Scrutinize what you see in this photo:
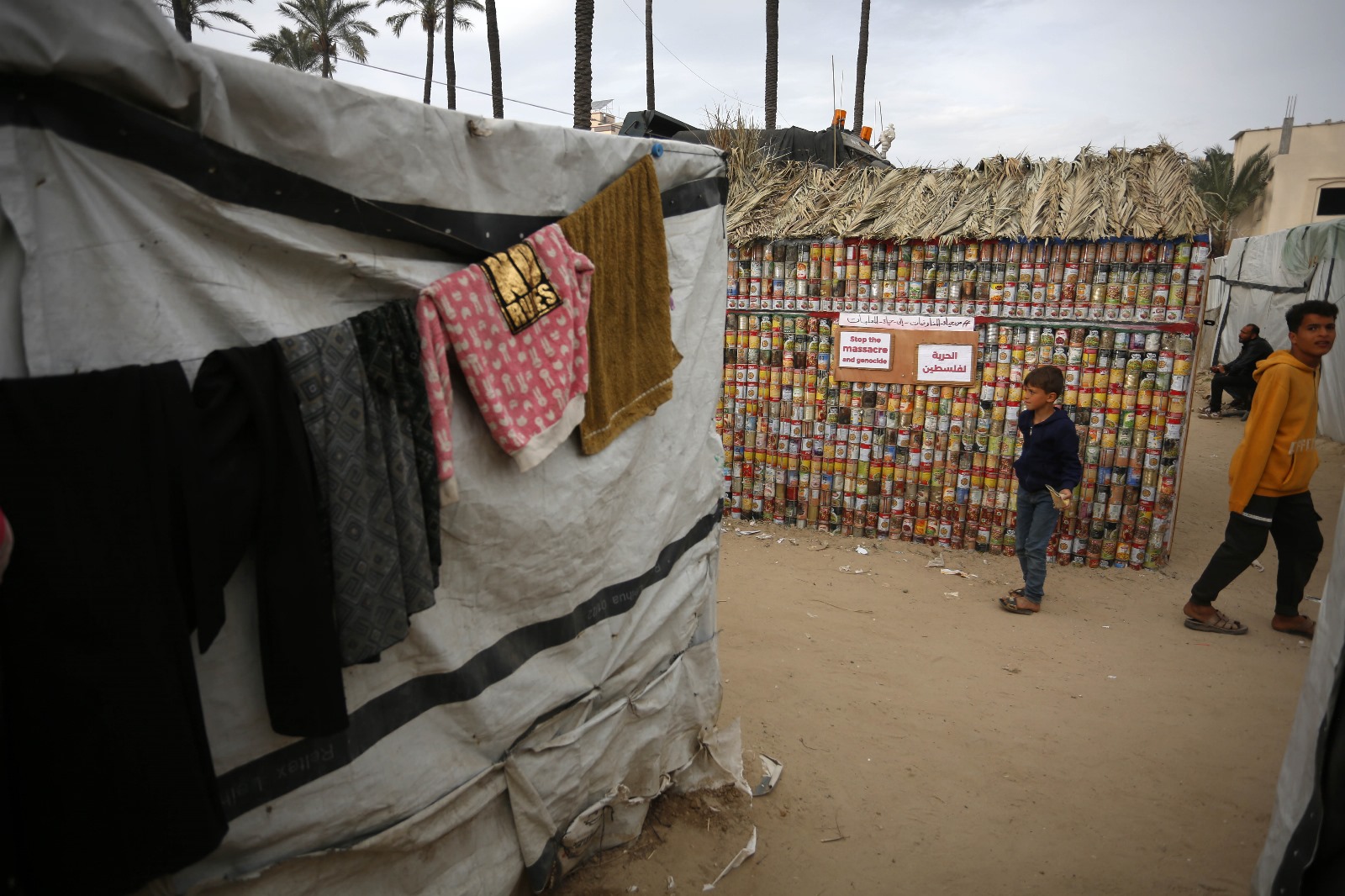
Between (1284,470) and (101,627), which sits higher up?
(101,627)

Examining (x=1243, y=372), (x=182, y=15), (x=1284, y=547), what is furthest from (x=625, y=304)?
(x=182, y=15)

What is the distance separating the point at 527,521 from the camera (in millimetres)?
2367

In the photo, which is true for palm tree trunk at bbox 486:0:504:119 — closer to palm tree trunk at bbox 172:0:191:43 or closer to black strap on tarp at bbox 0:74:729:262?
palm tree trunk at bbox 172:0:191:43

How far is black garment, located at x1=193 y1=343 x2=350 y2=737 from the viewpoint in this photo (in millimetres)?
1543

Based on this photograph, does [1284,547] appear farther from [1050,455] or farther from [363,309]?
[363,309]

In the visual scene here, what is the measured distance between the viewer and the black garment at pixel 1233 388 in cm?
1134

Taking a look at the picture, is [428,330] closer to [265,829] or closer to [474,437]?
[474,437]

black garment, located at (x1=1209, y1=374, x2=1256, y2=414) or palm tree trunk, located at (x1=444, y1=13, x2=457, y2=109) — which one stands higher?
palm tree trunk, located at (x1=444, y1=13, x2=457, y2=109)

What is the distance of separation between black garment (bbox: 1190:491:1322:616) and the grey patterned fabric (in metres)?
5.11

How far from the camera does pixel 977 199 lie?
642cm

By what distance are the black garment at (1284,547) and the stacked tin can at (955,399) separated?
107 centimetres

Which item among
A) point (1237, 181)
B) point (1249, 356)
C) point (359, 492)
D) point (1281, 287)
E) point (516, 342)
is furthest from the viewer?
point (1237, 181)

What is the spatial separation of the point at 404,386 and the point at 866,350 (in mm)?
5369

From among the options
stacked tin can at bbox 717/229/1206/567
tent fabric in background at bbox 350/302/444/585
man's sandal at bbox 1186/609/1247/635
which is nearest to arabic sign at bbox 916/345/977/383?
stacked tin can at bbox 717/229/1206/567
